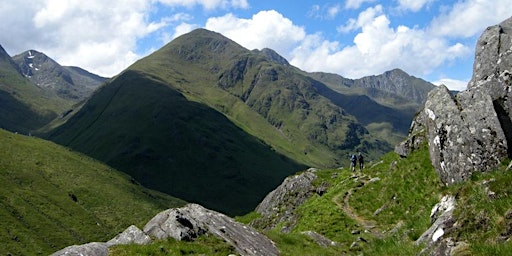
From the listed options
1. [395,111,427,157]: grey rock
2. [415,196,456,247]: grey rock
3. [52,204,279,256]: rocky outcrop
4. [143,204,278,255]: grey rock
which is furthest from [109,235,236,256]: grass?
[395,111,427,157]: grey rock

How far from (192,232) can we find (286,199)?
130ft

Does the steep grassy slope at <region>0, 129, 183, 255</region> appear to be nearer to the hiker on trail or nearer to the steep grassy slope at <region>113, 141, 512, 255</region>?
the hiker on trail

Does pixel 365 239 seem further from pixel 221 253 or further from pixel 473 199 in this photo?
pixel 473 199

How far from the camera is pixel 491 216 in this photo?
1102 centimetres

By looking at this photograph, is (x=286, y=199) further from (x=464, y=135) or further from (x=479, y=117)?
(x=479, y=117)

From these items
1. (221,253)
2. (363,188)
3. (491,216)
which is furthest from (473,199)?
(363,188)

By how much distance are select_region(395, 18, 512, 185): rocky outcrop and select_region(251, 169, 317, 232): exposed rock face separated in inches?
1249

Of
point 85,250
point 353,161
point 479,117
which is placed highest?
point 479,117

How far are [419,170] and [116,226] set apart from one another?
177 m

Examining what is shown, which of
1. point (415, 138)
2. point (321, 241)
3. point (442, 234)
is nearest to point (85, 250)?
point (442, 234)

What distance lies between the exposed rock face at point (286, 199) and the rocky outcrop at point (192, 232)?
Answer: 2844 cm

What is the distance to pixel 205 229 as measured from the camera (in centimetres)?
2236

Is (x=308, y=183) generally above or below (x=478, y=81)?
below

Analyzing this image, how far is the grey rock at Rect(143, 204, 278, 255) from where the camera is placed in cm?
2117
